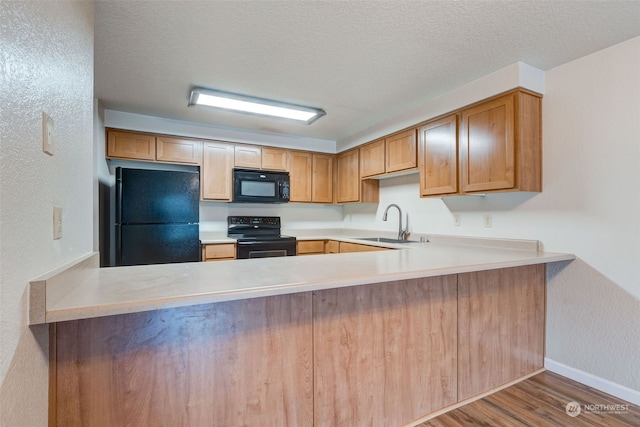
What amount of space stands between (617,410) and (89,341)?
109 inches

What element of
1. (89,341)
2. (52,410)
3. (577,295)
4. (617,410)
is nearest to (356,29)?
(89,341)

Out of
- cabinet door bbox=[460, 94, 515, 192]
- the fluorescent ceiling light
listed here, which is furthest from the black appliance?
cabinet door bbox=[460, 94, 515, 192]

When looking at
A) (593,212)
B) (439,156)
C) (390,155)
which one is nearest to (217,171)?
(390,155)

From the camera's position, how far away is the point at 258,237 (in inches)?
148

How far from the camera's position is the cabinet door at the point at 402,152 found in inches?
122

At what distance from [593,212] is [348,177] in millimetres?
2620

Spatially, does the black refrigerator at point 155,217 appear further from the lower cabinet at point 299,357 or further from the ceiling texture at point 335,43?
the lower cabinet at point 299,357

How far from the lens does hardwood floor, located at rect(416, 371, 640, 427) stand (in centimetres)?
170

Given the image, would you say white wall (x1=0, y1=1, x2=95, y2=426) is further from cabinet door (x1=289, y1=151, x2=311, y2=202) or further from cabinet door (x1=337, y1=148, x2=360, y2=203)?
cabinet door (x1=337, y1=148, x2=360, y2=203)

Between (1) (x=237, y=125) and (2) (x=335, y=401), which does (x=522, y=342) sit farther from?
(1) (x=237, y=125)

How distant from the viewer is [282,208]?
4.39m

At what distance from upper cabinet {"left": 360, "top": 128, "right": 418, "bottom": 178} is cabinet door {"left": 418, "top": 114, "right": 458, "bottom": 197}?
0.13 m

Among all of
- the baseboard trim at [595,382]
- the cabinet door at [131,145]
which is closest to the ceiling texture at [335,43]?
the cabinet door at [131,145]

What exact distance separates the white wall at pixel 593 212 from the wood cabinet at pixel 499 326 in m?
0.17
